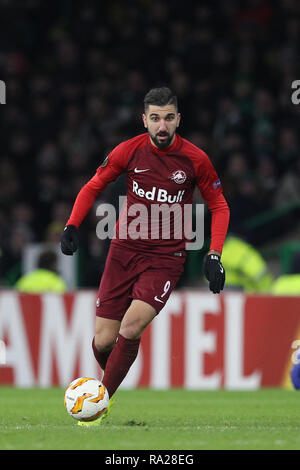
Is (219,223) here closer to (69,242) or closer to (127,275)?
(127,275)

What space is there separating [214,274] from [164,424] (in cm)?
100

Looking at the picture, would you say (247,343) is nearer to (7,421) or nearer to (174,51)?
(7,421)

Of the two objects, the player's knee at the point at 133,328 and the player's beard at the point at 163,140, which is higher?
the player's beard at the point at 163,140

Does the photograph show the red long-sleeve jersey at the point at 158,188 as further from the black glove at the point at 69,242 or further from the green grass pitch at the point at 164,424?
the green grass pitch at the point at 164,424

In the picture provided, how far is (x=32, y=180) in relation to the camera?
50.9ft

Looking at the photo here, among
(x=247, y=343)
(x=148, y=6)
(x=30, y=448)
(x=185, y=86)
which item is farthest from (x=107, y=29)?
(x=30, y=448)

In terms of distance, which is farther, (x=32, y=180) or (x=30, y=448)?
(x=32, y=180)


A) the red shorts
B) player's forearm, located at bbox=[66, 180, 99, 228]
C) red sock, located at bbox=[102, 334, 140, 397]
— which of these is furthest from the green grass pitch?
player's forearm, located at bbox=[66, 180, 99, 228]

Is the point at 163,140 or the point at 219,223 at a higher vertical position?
the point at 163,140

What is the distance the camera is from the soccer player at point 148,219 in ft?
22.8

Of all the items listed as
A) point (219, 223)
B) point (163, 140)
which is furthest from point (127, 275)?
point (163, 140)

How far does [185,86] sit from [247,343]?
4745mm

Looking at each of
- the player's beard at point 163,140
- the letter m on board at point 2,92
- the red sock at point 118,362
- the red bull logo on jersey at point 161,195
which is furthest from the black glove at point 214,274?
the letter m on board at point 2,92

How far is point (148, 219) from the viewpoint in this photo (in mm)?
7105
